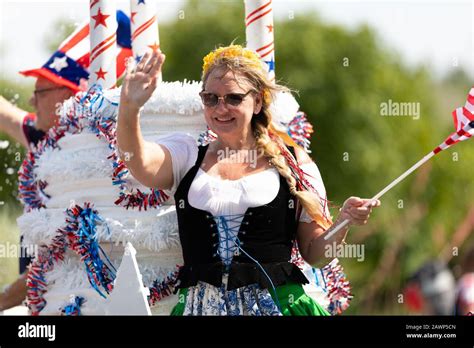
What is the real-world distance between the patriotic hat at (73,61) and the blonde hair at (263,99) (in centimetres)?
174

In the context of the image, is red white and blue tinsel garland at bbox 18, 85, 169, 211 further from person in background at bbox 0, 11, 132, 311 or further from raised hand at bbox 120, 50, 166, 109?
person in background at bbox 0, 11, 132, 311

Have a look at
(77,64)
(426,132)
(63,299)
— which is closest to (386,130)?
(426,132)

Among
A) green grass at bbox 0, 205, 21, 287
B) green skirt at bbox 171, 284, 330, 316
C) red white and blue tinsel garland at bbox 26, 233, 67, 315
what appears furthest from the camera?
green grass at bbox 0, 205, 21, 287

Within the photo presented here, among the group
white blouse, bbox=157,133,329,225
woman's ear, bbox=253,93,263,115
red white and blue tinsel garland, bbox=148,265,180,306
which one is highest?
woman's ear, bbox=253,93,263,115

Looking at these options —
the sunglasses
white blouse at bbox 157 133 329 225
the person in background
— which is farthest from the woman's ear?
the person in background

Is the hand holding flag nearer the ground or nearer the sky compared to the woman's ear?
nearer the ground

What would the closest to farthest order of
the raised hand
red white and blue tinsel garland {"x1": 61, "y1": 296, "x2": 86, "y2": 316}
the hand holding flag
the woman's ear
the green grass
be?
the raised hand → the hand holding flag → the woman's ear → red white and blue tinsel garland {"x1": 61, "y1": 296, "x2": 86, "y2": 316} → the green grass

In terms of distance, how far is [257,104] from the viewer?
13.9ft

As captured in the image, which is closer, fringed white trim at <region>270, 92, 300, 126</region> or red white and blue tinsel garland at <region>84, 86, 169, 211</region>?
red white and blue tinsel garland at <region>84, 86, 169, 211</region>

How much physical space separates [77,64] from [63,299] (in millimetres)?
1769

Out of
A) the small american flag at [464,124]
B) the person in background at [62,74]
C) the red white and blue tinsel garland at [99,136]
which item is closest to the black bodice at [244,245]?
the red white and blue tinsel garland at [99,136]

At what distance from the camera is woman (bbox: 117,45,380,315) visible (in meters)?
4.03

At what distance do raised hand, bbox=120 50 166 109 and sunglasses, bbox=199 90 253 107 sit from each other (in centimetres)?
37
